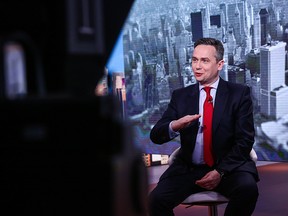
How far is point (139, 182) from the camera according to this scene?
0.67 m

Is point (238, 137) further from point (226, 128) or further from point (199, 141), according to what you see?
point (199, 141)

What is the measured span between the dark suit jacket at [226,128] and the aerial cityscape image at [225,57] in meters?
0.62

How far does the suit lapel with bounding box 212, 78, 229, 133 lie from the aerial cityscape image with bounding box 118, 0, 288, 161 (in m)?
0.82

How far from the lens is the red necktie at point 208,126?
275cm

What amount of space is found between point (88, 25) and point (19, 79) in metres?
0.15

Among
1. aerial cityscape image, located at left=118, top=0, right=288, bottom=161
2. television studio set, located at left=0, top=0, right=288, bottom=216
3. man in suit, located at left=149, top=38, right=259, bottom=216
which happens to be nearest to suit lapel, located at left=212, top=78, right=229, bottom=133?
man in suit, located at left=149, top=38, right=259, bottom=216

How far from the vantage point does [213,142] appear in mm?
2727

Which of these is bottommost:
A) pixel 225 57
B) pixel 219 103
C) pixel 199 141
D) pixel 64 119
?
pixel 199 141

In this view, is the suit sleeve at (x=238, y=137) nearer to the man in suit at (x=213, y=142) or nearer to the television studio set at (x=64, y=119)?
the man in suit at (x=213, y=142)

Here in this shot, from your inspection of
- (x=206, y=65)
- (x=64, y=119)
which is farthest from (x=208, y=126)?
(x=64, y=119)

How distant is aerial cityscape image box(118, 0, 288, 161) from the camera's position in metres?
3.50

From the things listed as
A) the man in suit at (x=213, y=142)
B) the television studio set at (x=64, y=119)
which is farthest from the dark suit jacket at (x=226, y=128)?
the television studio set at (x=64, y=119)

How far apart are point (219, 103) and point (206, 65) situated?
26 centimetres

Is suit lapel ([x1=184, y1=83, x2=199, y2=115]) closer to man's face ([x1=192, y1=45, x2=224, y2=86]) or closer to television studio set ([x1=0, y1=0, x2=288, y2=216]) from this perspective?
man's face ([x1=192, y1=45, x2=224, y2=86])
